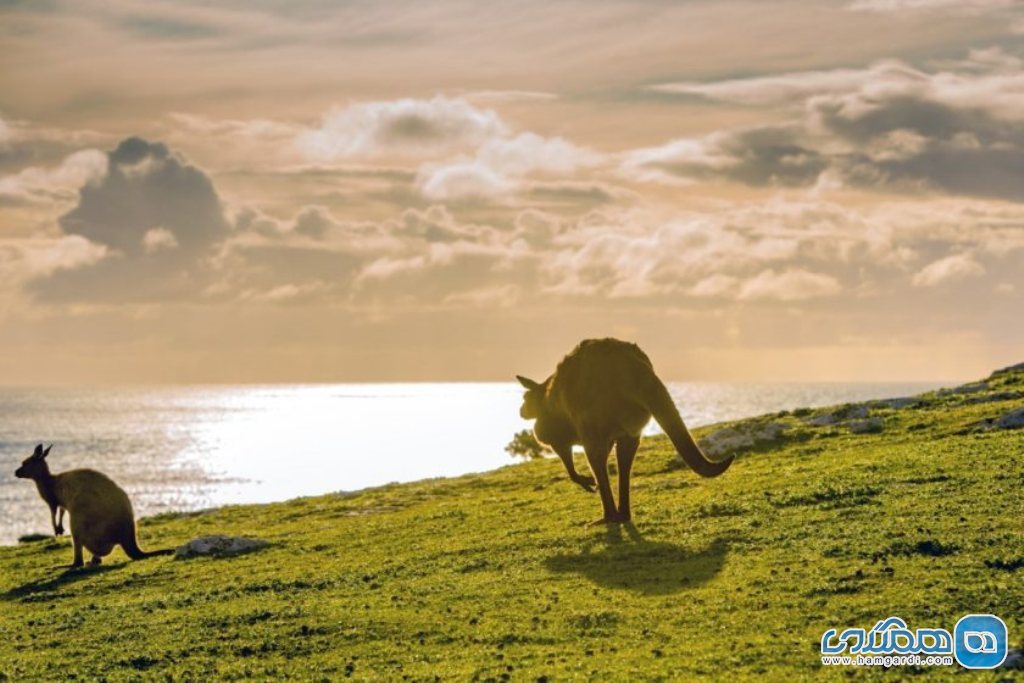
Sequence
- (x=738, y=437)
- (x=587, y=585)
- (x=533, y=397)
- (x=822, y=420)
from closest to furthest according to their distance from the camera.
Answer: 1. (x=587, y=585)
2. (x=533, y=397)
3. (x=738, y=437)
4. (x=822, y=420)

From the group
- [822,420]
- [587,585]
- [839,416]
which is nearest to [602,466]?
[587,585]

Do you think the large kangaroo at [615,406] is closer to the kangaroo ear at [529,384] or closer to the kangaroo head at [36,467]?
the kangaroo ear at [529,384]

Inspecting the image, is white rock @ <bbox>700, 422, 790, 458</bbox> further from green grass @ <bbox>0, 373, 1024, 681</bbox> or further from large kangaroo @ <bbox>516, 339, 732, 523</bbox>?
large kangaroo @ <bbox>516, 339, 732, 523</bbox>

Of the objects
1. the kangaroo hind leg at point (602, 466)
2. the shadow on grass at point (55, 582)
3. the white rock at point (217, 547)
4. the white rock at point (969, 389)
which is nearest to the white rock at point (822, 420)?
the white rock at point (969, 389)

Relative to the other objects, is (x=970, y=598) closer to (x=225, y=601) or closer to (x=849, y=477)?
(x=849, y=477)

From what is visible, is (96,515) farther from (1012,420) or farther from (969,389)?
(969,389)

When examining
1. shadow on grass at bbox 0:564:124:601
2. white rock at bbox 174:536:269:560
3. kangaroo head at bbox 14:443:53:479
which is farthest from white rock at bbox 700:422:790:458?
kangaroo head at bbox 14:443:53:479

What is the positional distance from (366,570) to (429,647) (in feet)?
27.0

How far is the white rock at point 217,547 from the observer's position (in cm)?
3353

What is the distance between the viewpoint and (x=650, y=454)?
45.4 m

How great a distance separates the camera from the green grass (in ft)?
58.0

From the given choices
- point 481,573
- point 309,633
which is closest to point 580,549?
point 481,573

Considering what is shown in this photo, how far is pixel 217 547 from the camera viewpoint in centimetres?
3394

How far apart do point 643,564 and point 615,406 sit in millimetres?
5324
